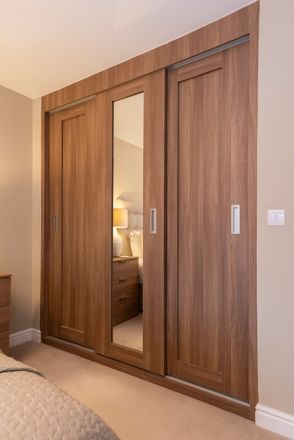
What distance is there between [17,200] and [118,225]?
1170 millimetres

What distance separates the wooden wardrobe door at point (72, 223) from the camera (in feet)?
8.44

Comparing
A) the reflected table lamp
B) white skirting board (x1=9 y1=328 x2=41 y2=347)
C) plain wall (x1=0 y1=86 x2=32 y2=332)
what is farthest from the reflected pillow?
white skirting board (x1=9 y1=328 x2=41 y2=347)

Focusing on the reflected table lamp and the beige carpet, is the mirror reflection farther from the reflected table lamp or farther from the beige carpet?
the beige carpet

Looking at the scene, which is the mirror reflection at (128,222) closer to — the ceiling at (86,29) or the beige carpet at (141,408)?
the beige carpet at (141,408)

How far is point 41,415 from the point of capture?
711 millimetres

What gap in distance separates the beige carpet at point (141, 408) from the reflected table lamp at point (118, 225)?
0.94 meters

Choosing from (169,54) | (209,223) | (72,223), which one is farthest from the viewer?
(72,223)

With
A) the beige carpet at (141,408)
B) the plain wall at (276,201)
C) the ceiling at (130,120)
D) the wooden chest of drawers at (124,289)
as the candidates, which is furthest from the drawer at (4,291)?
the plain wall at (276,201)

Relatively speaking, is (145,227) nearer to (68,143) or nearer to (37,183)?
(68,143)

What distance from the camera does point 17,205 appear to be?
2.89 meters

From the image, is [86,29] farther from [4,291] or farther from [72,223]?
[4,291]

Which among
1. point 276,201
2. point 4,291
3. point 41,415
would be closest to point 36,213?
point 4,291

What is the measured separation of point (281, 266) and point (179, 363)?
39.1 inches

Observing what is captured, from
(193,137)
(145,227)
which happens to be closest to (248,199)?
(193,137)
